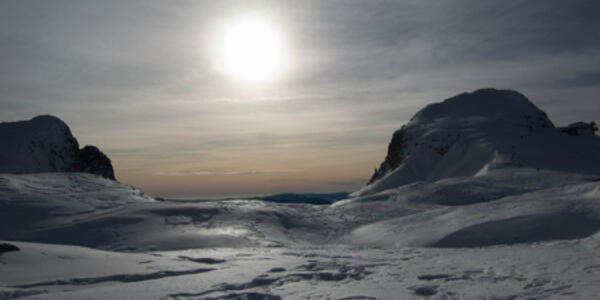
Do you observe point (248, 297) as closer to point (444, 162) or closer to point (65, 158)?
point (444, 162)

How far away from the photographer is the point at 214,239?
13.1 meters

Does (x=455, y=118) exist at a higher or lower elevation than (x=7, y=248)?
higher

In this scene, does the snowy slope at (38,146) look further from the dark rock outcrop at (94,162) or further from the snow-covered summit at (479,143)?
the snow-covered summit at (479,143)

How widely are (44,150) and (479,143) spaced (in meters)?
72.6

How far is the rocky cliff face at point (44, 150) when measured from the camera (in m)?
61.8

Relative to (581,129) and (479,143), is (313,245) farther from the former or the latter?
(581,129)

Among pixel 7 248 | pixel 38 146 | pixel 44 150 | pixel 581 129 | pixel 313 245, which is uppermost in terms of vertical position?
pixel 38 146

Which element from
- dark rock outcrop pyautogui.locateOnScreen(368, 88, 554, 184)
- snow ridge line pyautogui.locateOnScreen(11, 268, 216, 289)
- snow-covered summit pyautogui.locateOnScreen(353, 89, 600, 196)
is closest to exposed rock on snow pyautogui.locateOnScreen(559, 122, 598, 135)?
snow-covered summit pyautogui.locateOnScreen(353, 89, 600, 196)

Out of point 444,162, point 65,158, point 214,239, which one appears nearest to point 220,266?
point 214,239

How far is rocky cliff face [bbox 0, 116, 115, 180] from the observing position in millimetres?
61844

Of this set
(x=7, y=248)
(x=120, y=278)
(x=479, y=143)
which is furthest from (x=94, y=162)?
(x=120, y=278)

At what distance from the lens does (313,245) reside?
13.1 m

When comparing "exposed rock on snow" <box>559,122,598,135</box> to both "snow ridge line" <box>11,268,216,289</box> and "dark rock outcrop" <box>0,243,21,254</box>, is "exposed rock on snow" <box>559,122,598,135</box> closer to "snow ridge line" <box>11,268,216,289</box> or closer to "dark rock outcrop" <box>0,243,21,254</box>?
"snow ridge line" <box>11,268,216,289</box>

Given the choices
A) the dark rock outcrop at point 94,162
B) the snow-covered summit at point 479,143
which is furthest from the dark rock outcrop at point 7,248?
the dark rock outcrop at point 94,162
